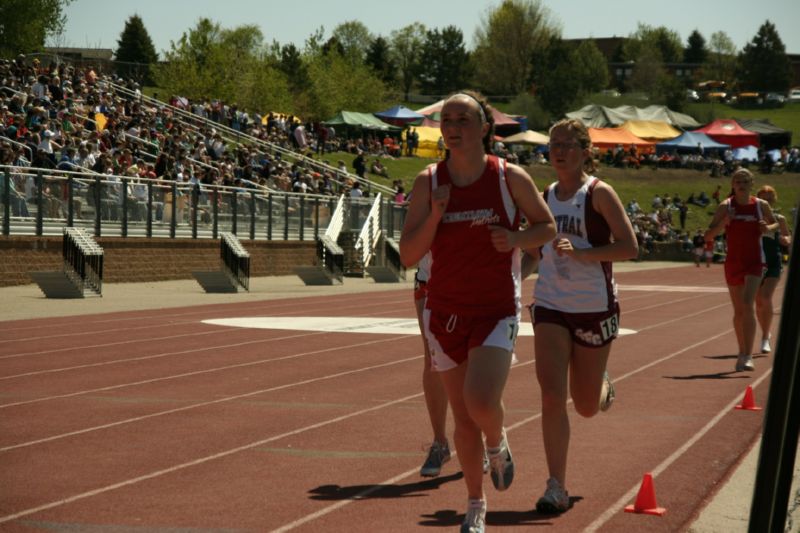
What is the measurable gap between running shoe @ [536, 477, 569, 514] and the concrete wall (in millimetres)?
20807

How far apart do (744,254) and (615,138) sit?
6329 centimetres

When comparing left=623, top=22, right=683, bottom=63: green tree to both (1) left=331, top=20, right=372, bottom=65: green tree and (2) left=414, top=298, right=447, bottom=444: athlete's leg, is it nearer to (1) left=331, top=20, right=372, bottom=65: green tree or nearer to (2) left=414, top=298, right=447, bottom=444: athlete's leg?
(1) left=331, top=20, right=372, bottom=65: green tree

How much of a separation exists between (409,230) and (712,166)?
74.9m

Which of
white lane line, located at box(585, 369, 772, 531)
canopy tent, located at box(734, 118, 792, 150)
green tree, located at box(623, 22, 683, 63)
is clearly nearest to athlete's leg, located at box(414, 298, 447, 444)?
white lane line, located at box(585, 369, 772, 531)

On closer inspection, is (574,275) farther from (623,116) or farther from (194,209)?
(623,116)

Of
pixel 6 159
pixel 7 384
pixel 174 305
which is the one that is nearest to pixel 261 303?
pixel 174 305

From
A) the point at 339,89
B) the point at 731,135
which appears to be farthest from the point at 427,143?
the point at 339,89

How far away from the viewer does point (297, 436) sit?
8.87m

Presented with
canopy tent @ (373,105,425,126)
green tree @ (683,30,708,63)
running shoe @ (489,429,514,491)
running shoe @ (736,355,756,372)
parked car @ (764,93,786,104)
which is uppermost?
green tree @ (683,30,708,63)

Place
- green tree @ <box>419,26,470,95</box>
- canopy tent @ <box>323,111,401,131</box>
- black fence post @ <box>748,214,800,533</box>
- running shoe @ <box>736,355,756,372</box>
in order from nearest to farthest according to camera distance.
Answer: black fence post @ <box>748,214,800,533</box> → running shoe @ <box>736,355,756,372</box> → canopy tent @ <box>323,111,401,131</box> → green tree @ <box>419,26,470,95</box>

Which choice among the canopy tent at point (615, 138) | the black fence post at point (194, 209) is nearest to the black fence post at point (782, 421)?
the black fence post at point (194, 209)

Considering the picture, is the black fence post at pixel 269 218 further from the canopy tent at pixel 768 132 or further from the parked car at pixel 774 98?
the parked car at pixel 774 98

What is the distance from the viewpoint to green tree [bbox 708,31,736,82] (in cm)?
15200

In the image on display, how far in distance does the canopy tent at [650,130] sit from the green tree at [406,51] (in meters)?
77.9
